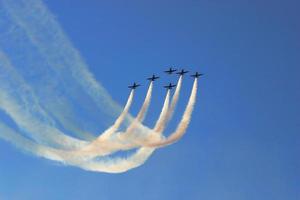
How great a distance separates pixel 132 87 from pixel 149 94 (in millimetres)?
5538

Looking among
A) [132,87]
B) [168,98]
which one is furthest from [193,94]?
[132,87]

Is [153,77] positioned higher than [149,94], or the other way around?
[153,77]

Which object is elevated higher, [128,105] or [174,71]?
[174,71]

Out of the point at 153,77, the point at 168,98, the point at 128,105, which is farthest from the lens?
the point at 153,77

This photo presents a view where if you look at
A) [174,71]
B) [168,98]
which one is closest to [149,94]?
[168,98]

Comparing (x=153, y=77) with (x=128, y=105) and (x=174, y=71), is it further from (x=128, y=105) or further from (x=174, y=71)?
(x=128, y=105)

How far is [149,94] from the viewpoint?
233 ft

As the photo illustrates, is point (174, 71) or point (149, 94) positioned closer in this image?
point (149, 94)

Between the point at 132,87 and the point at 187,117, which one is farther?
the point at 132,87

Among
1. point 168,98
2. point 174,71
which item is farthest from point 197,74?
point 168,98

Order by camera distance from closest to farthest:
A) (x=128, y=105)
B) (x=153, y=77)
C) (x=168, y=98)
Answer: (x=128, y=105) → (x=168, y=98) → (x=153, y=77)

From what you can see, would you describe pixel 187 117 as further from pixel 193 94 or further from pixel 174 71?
pixel 174 71

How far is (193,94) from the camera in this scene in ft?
239

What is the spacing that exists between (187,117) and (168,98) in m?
3.77
